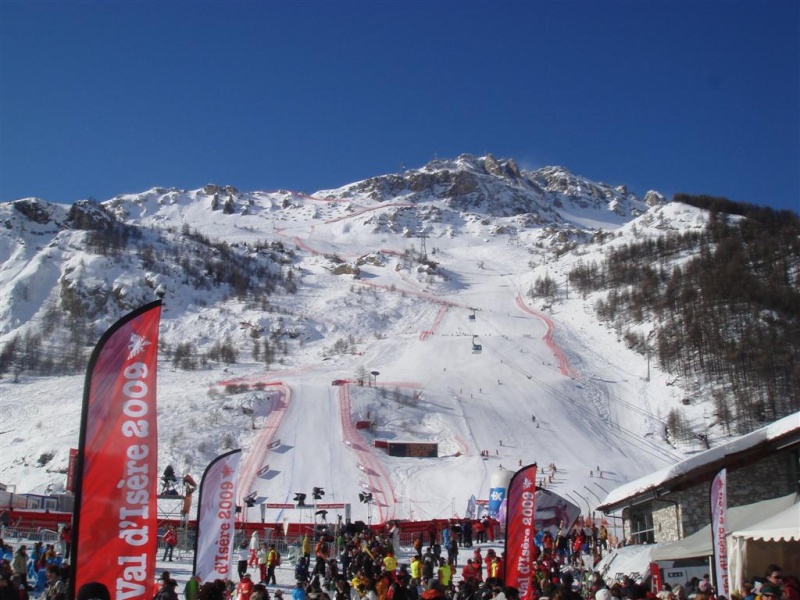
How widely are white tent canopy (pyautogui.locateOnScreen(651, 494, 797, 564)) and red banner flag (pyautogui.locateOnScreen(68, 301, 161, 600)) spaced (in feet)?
33.7

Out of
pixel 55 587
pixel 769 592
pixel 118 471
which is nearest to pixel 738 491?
pixel 769 592

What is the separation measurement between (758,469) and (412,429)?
27491mm

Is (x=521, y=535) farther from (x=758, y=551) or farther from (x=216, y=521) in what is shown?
(x=216, y=521)

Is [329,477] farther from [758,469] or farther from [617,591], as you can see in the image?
[617,591]

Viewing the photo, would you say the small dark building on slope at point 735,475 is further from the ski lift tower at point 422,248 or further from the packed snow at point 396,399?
the ski lift tower at point 422,248

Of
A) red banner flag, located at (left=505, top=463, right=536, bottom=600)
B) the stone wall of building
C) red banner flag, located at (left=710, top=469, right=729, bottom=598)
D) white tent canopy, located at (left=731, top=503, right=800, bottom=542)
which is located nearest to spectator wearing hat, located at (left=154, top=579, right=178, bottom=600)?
red banner flag, located at (left=505, top=463, right=536, bottom=600)

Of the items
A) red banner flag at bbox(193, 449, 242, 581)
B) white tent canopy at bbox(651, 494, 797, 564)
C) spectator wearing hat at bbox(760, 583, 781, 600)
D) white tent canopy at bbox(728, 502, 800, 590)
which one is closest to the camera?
spectator wearing hat at bbox(760, 583, 781, 600)

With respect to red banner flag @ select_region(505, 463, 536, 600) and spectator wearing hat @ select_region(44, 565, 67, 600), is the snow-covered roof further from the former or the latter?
spectator wearing hat @ select_region(44, 565, 67, 600)

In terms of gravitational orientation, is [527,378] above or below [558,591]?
above

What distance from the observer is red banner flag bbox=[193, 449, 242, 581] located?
39.7ft

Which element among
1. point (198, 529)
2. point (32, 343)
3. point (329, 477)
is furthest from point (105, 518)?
point (32, 343)

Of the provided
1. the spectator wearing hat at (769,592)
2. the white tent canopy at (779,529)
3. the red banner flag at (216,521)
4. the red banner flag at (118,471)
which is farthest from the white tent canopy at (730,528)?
the red banner flag at (118,471)

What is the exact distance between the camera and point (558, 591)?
22.3 ft

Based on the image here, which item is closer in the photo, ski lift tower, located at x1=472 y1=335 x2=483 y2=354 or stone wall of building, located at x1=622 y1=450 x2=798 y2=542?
stone wall of building, located at x1=622 y1=450 x2=798 y2=542
